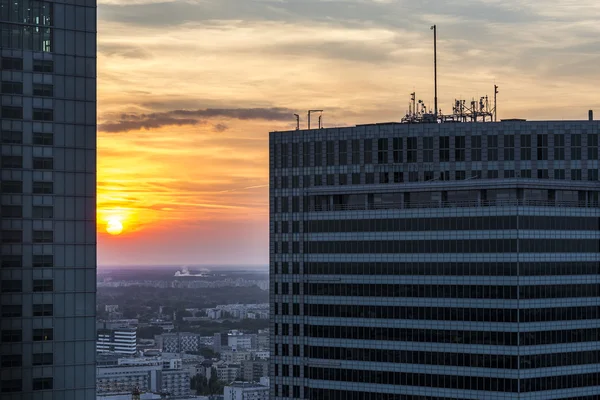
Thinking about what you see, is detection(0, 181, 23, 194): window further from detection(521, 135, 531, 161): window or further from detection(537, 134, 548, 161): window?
detection(537, 134, 548, 161): window

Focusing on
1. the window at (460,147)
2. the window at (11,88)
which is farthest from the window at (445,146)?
the window at (11,88)

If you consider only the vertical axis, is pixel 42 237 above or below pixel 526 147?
below

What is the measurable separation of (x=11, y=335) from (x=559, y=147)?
98572 mm

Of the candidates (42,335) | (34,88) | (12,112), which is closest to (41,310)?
(42,335)

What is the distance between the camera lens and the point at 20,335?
131250 mm

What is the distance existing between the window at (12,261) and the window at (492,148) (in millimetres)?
87159

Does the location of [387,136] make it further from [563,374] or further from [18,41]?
[18,41]

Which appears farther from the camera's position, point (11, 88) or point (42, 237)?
point (42, 237)

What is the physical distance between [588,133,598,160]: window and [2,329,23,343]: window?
101 m

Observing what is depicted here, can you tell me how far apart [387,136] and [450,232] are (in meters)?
27.3

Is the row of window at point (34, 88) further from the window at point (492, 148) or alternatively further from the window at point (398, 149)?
the window at point (492, 148)

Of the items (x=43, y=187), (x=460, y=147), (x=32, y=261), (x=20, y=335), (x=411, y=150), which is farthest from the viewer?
(x=411, y=150)

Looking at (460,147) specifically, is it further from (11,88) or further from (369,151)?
(11,88)

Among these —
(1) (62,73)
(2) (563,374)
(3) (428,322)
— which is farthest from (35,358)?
(2) (563,374)
